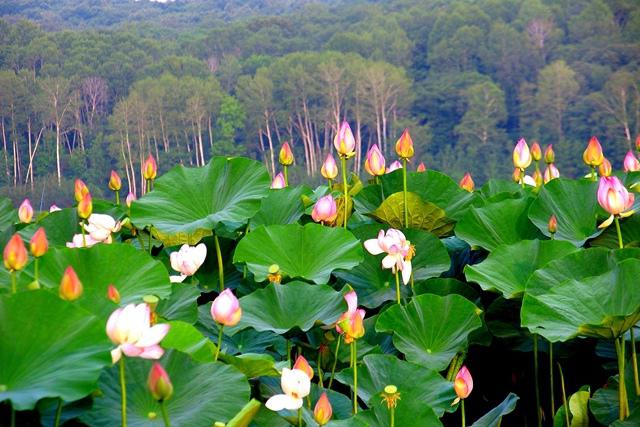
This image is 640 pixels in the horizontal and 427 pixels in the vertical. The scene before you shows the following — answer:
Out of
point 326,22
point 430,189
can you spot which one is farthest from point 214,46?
point 430,189

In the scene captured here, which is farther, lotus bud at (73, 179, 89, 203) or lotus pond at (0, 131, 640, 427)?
lotus bud at (73, 179, 89, 203)

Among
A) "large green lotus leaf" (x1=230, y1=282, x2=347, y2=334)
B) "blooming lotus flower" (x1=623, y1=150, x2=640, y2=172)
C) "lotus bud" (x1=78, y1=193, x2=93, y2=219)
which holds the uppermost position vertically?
"lotus bud" (x1=78, y1=193, x2=93, y2=219)

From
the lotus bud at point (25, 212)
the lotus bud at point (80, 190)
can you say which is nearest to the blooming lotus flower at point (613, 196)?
the lotus bud at point (80, 190)

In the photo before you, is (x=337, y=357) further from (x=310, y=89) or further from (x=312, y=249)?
(x=310, y=89)

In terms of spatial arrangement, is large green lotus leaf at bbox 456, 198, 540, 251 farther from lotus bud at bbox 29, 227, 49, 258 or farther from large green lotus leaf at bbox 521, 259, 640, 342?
lotus bud at bbox 29, 227, 49, 258

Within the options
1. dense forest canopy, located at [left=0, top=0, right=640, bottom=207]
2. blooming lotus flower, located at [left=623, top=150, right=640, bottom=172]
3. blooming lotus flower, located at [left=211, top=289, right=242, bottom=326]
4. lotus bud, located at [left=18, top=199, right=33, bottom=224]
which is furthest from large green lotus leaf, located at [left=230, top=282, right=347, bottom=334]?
dense forest canopy, located at [left=0, top=0, right=640, bottom=207]

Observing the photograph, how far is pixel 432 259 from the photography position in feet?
2.90

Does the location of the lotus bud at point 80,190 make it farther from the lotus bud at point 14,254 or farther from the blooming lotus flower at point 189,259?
the lotus bud at point 14,254

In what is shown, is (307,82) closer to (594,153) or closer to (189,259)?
(594,153)

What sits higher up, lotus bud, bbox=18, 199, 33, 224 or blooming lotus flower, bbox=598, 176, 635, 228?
blooming lotus flower, bbox=598, 176, 635, 228

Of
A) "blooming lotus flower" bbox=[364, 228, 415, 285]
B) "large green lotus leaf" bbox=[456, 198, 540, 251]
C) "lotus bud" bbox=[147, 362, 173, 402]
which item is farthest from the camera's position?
"large green lotus leaf" bbox=[456, 198, 540, 251]

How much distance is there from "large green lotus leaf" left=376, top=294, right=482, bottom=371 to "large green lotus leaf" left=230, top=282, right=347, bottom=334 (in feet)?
0.20

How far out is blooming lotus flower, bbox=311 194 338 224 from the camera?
0.89 m

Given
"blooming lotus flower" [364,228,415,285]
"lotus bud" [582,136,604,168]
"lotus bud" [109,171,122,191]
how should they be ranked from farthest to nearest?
"lotus bud" [109,171,122,191]
"lotus bud" [582,136,604,168]
"blooming lotus flower" [364,228,415,285]
